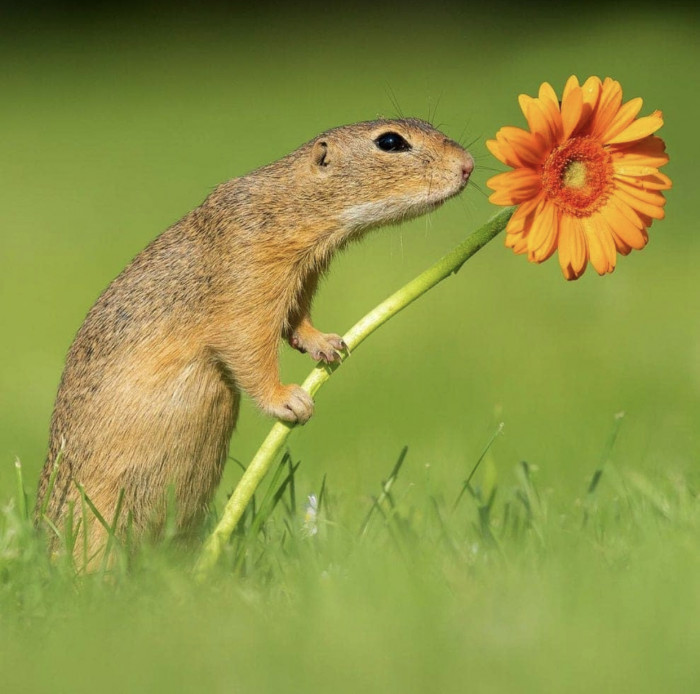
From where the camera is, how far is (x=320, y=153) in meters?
4.02

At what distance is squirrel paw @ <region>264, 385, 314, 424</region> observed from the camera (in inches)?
146

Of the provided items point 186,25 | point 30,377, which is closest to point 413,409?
point 30,377

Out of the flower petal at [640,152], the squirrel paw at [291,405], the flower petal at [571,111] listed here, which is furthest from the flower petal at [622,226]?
the squirrel paw at [291,405]

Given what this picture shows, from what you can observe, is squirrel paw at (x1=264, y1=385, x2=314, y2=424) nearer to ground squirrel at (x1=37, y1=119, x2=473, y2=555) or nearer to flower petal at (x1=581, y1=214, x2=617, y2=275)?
ground squirrel at (x1=37, y1=119, x2=473, y2=555)

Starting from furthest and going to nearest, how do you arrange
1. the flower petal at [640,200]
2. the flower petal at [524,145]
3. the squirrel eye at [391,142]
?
the squirrel eye at [391,142] → the flower petal at [640,200] → the flower petal at [524,145]

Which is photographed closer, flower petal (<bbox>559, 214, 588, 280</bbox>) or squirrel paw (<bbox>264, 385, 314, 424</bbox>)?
flower petal (<bbox>559, 214, 588, 280</bbox>)

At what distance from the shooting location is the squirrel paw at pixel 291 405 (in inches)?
146

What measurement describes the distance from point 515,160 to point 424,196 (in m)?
0.64

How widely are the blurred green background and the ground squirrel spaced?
22cm

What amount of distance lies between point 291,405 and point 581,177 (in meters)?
1.06

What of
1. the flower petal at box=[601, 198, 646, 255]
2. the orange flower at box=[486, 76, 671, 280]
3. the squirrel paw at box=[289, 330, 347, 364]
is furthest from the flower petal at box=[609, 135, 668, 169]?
the squirrel paw at box=[289, 330, 347, 364]

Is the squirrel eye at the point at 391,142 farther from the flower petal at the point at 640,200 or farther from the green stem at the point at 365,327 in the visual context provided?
the flower petal at the point at 640,200

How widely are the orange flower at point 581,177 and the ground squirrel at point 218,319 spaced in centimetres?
57

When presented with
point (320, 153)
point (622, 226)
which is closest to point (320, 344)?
point (320, 153)
